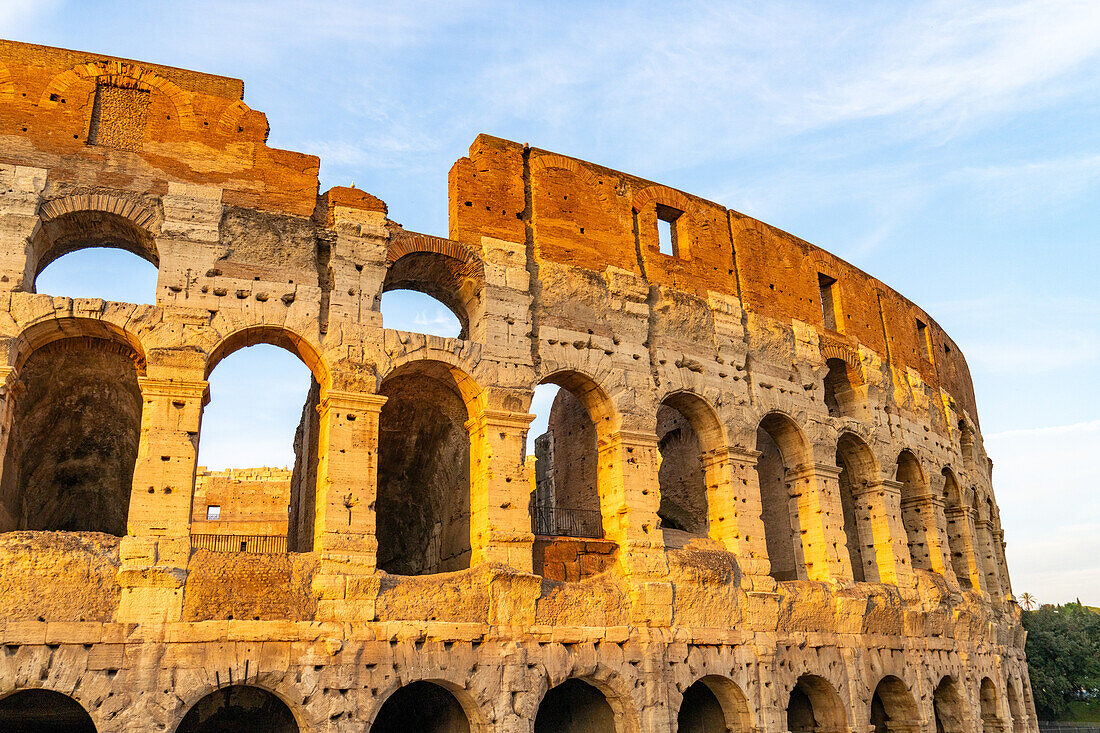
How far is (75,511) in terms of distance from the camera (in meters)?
15.2

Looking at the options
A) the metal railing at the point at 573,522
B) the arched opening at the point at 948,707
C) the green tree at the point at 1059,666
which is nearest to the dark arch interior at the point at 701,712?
the metal railing at the point at 573,522

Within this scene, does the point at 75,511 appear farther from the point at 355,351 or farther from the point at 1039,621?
the point at 1039,621

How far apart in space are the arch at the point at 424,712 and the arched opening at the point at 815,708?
17.6 ft

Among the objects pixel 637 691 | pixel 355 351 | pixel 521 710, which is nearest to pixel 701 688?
pixel 637 691

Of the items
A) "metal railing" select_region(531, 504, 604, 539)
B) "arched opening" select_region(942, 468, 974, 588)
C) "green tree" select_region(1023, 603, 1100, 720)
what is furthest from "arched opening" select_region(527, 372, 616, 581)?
"green tree" select_region(1023, 603, 1100, 720)

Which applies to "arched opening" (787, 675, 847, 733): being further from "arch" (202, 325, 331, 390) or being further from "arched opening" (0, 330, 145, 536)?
"arched opening" (0, 330, 145, 536)

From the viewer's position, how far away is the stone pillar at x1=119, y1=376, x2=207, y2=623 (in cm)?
910

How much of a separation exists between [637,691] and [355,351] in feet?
18.6

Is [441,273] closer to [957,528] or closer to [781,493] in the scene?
[781,493]

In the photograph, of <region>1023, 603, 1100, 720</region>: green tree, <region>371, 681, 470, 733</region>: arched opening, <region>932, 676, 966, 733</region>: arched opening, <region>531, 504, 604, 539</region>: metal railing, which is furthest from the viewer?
<region>1023, 603, 1100, 720</region>: green tree

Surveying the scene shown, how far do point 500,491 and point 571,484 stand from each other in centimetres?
A: 668

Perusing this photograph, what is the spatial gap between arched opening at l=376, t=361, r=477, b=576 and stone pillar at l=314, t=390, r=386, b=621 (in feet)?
7.76

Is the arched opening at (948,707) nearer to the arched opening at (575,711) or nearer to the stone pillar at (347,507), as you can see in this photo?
the arched opening at (575,711)

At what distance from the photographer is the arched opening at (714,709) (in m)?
12.2
